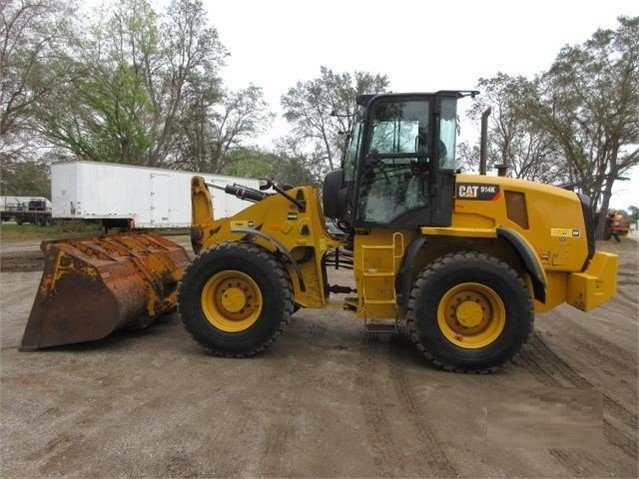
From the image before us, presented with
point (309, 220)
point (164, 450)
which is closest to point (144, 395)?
point (164, 450)

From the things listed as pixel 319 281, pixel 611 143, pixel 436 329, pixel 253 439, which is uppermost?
pixel 611 143

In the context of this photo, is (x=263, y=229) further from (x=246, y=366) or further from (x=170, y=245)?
(x=170, y=245)

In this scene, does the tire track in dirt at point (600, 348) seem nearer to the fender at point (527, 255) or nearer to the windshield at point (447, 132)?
the fender at point (527, 255)

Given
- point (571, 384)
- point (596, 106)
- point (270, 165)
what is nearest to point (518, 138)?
point (596, 106)

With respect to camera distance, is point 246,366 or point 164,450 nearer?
point 164,450

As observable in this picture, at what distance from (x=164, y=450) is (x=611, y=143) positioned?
30695 mm

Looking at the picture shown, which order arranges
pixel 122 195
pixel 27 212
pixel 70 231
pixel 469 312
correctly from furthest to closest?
pixel 27 212
pixel 70 231
pixel 122 195
pixel 469 312

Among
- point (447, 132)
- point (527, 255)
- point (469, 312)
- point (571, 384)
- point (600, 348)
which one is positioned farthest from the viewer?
point (600, 348)

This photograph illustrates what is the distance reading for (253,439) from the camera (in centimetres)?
387

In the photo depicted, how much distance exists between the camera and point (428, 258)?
6.02 meters

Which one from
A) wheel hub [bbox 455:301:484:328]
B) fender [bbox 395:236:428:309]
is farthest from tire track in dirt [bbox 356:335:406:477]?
wheel hub [bbox 455:301:484:328]

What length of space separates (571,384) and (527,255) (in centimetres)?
129

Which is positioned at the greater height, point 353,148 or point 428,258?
point 353,148

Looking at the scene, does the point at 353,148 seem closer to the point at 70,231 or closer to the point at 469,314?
the point at 469,314
